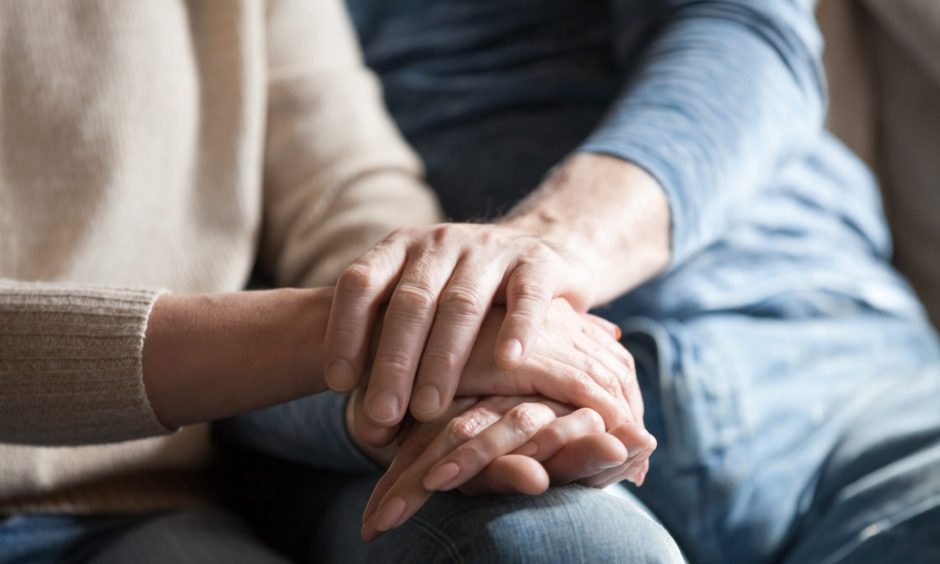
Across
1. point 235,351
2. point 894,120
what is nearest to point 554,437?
point 235,351

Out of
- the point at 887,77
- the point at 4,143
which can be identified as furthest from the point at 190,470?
the point at 887,77

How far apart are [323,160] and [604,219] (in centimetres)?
35

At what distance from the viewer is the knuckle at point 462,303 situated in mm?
609

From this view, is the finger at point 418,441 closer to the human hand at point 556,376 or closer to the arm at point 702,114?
the human hand at point 556,376

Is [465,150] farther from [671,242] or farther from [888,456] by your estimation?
[888,456]

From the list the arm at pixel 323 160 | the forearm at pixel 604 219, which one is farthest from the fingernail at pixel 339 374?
the arm at pixel 323 160

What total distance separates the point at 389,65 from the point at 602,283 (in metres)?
0.53

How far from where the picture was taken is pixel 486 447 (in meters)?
0.56

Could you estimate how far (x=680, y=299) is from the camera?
0.91 metres

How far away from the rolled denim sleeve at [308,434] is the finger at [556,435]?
209mm

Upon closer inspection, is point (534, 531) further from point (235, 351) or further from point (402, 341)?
point (235, 351)

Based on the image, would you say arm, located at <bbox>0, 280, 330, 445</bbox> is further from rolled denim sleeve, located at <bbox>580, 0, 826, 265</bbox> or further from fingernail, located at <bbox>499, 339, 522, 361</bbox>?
rolled denim sleeve, located at <bbox>580, 0, 826, 265</bbox>

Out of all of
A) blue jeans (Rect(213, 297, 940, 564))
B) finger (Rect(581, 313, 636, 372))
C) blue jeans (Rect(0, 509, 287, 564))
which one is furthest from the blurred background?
blue jeans (Rect(0, 509, 287, 564))

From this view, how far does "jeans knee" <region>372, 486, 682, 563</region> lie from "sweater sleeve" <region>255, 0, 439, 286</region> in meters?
0.42
